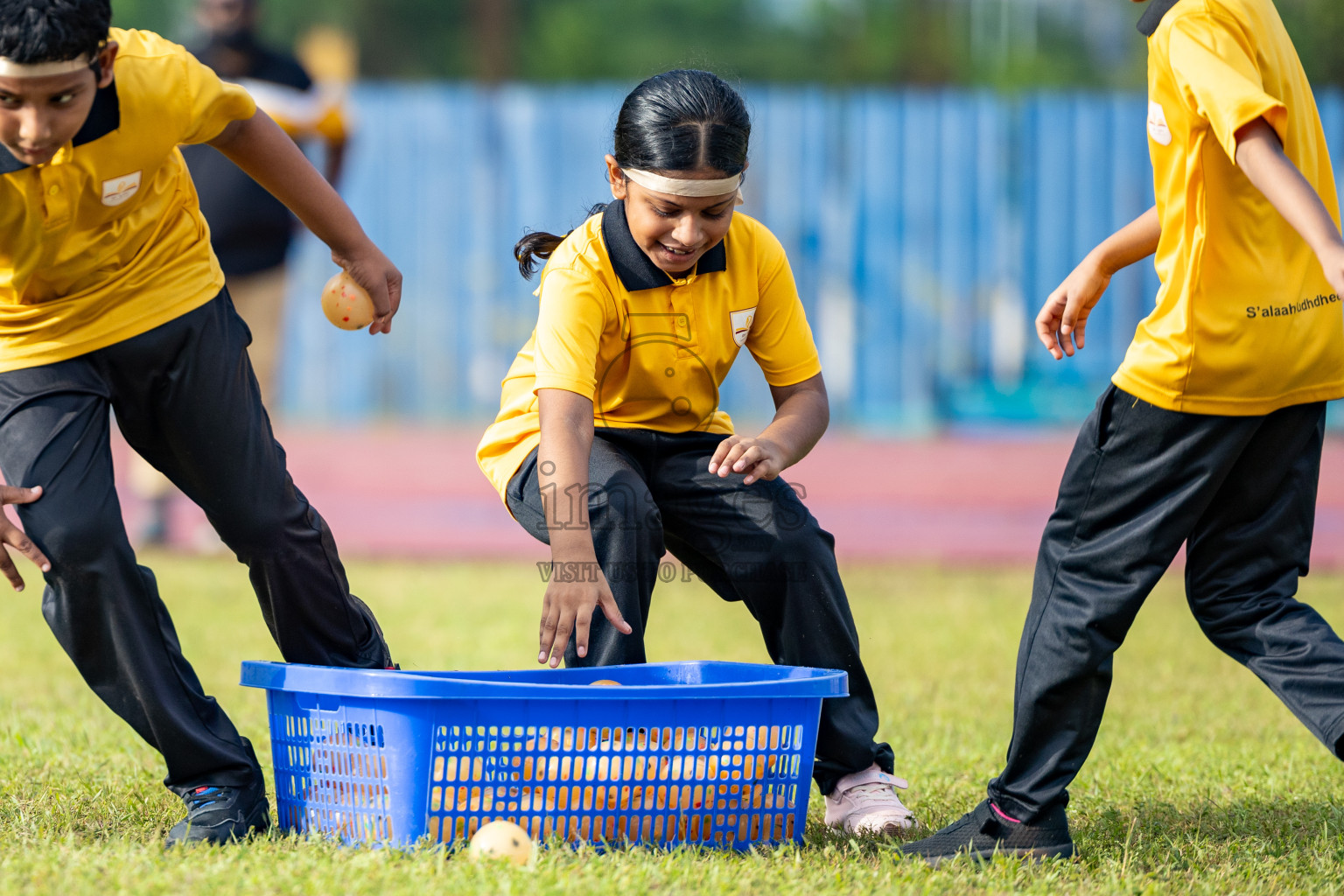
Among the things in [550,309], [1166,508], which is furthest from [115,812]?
[1166,508]

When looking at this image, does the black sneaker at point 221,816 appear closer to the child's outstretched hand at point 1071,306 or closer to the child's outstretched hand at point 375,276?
the child's outstretched hand at point 375,276

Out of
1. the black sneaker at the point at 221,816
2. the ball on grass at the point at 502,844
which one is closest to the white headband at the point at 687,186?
the ball on grass at the point at 502,844

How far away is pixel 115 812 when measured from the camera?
10.5 ft

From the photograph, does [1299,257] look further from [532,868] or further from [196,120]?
[196,120]

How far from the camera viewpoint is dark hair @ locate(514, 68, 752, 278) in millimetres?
3283

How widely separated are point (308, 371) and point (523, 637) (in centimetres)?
898

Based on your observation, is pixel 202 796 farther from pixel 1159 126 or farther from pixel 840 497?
pixel 840 497

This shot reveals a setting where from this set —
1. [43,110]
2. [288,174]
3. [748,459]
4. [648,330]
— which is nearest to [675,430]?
[648,330]

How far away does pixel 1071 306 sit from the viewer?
326cm

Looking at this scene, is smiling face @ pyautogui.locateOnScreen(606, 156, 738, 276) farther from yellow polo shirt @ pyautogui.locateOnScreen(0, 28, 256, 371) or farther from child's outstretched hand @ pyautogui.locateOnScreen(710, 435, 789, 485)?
yellow polo shirt @ pyautogui.locateOnScreen(0, 28, 256, 371)

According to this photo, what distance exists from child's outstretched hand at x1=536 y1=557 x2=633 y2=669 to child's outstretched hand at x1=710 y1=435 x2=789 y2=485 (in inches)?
13.6

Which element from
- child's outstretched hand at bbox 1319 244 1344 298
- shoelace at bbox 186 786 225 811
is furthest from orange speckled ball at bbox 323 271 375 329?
child's outstretched hand at bbox 1319 244 1344 298

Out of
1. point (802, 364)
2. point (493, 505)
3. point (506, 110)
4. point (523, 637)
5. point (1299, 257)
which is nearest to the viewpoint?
point (1299, 257)

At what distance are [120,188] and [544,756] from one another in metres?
1.40
